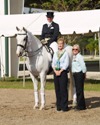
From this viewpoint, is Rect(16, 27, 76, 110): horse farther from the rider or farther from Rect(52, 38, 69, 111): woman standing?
Rect(52, 38, 69, 111): woman standing

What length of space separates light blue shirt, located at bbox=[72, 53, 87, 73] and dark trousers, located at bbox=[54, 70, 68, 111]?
40cm

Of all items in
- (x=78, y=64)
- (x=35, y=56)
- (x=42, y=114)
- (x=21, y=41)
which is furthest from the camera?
(x=35, y=56)

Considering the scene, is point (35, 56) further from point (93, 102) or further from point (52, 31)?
point (93, 102)

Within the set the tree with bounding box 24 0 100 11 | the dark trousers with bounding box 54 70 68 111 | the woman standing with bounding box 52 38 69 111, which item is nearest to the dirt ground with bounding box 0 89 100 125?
the dark trousers with bounding box 54 70 68 111

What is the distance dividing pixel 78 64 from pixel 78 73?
22 cm

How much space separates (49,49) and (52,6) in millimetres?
20014

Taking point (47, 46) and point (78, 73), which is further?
point (47, 46)

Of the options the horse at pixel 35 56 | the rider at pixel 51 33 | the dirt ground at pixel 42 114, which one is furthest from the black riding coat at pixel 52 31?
the dirt ground at pixel 42 114

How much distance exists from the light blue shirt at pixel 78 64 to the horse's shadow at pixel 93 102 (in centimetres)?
121

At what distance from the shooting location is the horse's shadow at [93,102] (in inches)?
448

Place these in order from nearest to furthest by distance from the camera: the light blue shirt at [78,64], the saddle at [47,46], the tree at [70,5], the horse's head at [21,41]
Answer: the horse's head at [21,41]
the light blue shirt at [78,64]
the saddle at [47,46]
the tree at [70,5]

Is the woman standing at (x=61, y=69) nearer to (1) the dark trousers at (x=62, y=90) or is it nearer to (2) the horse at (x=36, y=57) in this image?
(1) the dark trousers at (x=62, y=90)

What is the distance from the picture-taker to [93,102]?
482 inches

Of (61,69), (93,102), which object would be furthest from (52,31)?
(93,102)
